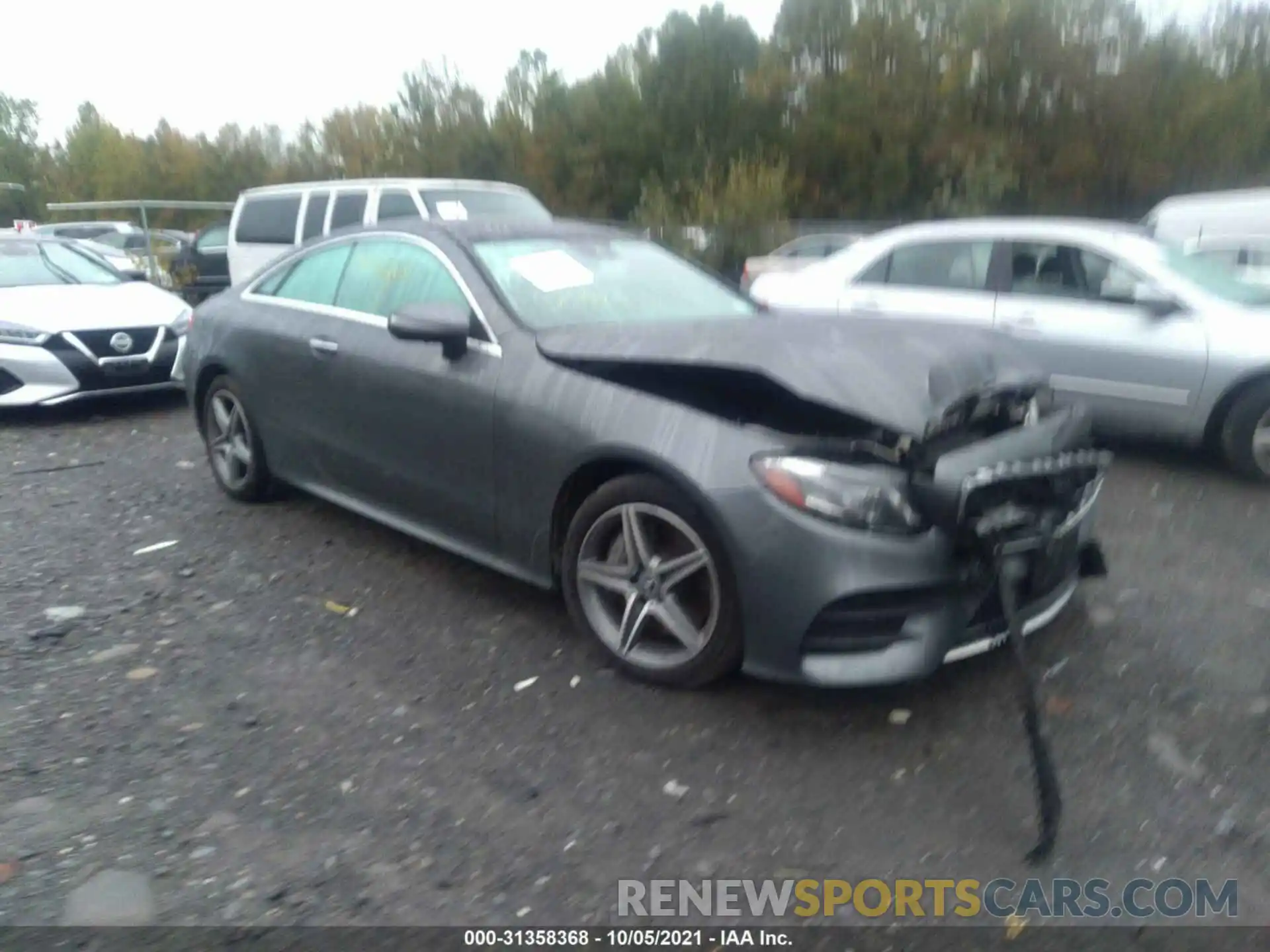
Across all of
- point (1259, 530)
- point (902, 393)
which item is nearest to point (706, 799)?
point (902, 393)

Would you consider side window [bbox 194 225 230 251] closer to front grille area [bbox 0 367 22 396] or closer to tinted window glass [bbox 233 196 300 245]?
tinted window glass [bbox 233 196 300 245]

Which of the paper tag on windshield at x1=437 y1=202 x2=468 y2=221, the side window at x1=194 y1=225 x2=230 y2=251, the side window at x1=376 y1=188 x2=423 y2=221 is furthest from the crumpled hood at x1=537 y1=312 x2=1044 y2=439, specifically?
the side window at x1=194 y1=225 x2=230 y2=251

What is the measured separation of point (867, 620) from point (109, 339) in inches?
271

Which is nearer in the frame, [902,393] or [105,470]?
[902,393]

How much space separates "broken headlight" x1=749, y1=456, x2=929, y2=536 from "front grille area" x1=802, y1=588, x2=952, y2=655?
0.20m

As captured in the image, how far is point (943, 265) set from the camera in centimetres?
725

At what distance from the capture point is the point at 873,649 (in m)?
3.23

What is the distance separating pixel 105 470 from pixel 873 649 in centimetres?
546

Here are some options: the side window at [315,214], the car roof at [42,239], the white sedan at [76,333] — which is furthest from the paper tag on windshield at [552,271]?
the side window at [315,214]

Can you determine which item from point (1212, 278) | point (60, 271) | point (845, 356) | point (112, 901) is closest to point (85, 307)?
point (60, 271)

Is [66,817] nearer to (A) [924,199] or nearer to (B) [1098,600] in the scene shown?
(B) [1098,600]

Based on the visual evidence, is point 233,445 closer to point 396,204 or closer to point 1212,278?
point 396,204

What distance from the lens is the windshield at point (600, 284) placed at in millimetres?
4293

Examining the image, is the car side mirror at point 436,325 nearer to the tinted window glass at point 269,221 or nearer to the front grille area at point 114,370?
the front grille area at point 114,370
